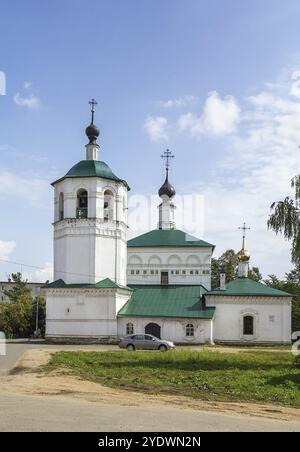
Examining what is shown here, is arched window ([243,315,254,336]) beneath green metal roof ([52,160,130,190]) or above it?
beneath

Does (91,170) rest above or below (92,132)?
below

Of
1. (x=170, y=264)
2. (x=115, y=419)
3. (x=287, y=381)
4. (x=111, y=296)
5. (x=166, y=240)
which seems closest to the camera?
(x=115, y=419)

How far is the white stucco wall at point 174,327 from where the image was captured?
39000mm

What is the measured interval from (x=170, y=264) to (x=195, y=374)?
27124 mm

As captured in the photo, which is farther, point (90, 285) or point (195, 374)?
point (90, 285)

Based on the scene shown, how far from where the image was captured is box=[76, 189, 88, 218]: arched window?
40.4m

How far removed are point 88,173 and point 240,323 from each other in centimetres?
1459

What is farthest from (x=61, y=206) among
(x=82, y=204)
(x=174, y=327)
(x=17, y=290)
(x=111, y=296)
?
(x=17, y=290)

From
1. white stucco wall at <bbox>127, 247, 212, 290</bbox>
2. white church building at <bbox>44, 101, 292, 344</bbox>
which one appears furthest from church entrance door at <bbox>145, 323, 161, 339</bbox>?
white stucco wall at <bbox>127, 247, 212, 290</bbox>

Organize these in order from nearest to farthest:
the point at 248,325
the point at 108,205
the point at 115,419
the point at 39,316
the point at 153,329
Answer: the point at 115,419, the point at 153,329, the point at 248,325, the point at 108,205, the point at 39,316

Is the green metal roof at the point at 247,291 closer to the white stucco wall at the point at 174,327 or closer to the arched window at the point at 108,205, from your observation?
the white stucco wall at the point at 174,327

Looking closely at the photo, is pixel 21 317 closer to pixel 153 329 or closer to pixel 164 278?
pixel 164 278

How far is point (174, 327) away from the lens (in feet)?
128

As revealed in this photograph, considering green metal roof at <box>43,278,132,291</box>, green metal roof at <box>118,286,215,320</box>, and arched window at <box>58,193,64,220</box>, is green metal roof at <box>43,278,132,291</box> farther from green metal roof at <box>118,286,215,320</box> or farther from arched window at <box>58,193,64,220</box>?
arched window at <box>58,193,64,220</box>
